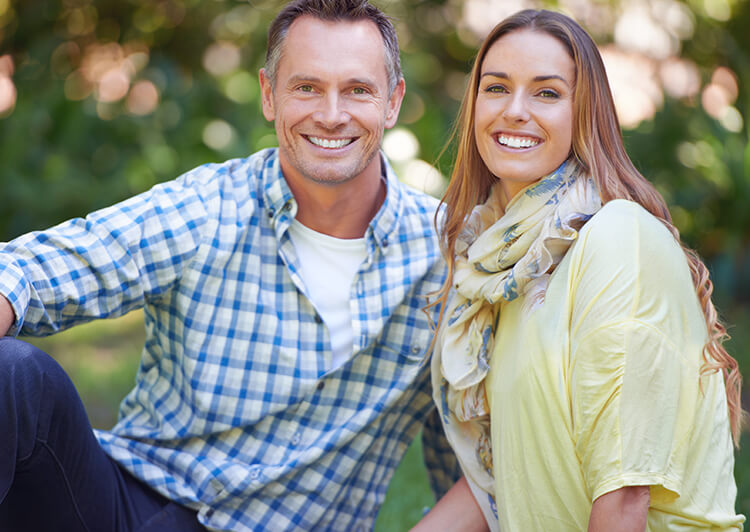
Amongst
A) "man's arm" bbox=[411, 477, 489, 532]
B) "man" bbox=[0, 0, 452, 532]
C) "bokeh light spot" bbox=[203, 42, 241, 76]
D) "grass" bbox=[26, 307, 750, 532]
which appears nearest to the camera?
"man's arm" bbox=[411, 477, 489, 532]

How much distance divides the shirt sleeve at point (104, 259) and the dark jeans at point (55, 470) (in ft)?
0.53

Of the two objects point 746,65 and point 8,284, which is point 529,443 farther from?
point 746,65

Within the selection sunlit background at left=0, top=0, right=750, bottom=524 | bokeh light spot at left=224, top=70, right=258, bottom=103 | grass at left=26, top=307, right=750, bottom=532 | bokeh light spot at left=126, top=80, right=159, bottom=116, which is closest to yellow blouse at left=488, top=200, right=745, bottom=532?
grass at left=26, top=307, right=750, bottom=532

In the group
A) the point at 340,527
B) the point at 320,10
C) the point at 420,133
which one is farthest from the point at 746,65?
the point at 340,527

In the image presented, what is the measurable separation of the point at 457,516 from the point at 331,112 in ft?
3.88

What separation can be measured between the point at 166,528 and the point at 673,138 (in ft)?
16.0

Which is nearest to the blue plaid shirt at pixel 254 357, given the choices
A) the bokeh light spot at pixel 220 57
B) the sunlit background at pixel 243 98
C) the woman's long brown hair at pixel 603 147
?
the woman's long brown hair at pixel 603 147

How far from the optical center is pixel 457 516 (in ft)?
7.16

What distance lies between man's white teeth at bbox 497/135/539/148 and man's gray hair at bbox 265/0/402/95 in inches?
23.5

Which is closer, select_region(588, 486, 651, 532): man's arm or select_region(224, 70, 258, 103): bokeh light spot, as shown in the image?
select_region(588, 486, 651, 532): man's arm

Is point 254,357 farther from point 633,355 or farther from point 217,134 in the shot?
point 217,134

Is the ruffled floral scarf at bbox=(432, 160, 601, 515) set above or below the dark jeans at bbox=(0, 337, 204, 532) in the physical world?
above

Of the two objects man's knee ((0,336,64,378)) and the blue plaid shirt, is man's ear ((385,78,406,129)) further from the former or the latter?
man's knee ((0,336,64,378))

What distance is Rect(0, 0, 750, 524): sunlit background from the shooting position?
5.57 metres
